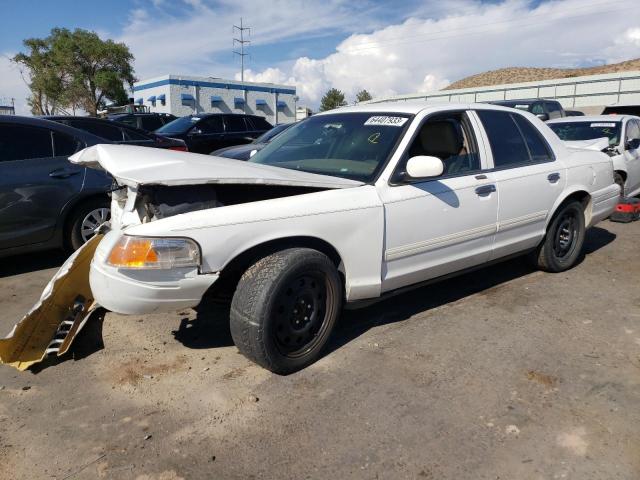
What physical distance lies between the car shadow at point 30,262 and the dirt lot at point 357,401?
1.11m

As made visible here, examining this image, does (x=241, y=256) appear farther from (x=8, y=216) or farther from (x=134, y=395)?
(x=8, y=216)

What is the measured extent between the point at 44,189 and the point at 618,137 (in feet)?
26.8

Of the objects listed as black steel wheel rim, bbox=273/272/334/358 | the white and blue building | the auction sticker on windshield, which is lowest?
black steel wheel rim, bbox=273/272/334/358

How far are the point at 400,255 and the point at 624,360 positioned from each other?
1.59 meters

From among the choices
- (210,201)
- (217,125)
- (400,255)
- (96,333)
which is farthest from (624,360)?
(217,125)

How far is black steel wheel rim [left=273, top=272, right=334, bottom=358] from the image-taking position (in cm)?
305

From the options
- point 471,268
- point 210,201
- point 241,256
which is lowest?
point 471,268

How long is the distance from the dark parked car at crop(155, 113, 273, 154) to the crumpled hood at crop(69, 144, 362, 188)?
27.3 feet

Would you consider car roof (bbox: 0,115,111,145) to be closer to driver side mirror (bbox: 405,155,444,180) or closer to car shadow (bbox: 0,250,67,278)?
car shadow (bbox: 0,250,67,278)

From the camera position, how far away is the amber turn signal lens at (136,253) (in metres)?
2.75

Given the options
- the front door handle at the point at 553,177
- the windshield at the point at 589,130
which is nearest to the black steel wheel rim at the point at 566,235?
the front door handle at the point at 553,177

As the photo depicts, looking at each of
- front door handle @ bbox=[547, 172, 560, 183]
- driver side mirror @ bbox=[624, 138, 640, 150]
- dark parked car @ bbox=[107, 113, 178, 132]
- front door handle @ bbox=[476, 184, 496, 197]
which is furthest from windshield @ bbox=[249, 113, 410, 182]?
dark parked car @ bbox=[107, 113, 178, 132]

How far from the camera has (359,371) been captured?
3234 millimetres

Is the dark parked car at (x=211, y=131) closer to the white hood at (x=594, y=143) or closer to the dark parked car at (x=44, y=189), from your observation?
the dark parked car at (x=44, y=189)
